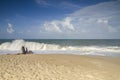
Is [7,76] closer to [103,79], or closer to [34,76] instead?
[34,76]

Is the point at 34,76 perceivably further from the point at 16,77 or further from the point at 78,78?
the point at 78,78

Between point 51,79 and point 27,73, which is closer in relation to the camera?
point 51,79

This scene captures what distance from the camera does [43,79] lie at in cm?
538

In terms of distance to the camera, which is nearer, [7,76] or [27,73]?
[7,76]

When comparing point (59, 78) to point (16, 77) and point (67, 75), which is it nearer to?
point (67, 75)

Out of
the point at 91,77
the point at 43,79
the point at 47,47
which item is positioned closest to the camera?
the point at 43,79

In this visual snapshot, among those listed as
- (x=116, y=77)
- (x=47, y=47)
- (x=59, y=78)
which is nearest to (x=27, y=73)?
(x=59, y=78)

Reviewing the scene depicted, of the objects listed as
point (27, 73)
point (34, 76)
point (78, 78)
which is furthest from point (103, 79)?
point (27, 73)

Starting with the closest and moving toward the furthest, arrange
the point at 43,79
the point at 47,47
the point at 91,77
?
1. the point at 43,79
2. the point at 91,77
3. the point at 47,47

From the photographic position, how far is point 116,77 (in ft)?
19.8

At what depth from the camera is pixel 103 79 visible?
571 centimetres

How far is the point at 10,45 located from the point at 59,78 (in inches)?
776

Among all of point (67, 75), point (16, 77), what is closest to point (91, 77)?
point (67, 75)

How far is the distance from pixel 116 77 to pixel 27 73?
3.68 metres
